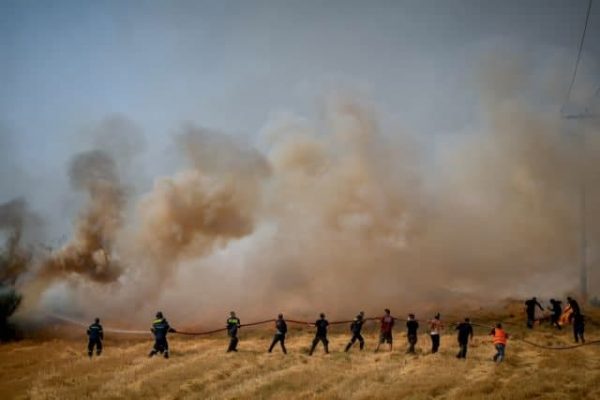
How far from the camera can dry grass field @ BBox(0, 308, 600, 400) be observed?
19062 mm

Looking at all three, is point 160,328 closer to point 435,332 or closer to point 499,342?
point 435,332

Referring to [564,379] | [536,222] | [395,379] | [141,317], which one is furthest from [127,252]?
[536,222]

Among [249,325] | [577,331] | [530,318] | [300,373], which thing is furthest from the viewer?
[249,325]

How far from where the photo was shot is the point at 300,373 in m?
21.8

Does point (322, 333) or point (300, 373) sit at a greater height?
point (322, 333)

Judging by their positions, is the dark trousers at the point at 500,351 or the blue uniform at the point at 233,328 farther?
the blue uniform at the point at 233,328

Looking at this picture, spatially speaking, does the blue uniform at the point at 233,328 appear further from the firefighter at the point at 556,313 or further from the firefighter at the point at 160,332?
the firefighter at the point at 556,313

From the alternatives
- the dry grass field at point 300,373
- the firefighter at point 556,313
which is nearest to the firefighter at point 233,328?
the dry grass field at point 300,373

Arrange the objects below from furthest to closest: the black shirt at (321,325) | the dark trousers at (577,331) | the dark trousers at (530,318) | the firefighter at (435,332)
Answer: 1. the dark trousers at (530,318)
2. the dark trousers at (577,331)
3. the black shirt at (321,325)
4. the firefighter at (435,332)

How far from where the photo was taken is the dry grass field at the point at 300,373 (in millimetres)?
19062

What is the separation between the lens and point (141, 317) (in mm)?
37594

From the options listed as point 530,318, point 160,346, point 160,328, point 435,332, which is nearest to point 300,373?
point 160,328

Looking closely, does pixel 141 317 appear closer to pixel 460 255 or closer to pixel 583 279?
pixel 460 255

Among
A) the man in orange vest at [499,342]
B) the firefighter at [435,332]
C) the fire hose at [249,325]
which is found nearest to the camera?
the man in orange vest at [499,342]
